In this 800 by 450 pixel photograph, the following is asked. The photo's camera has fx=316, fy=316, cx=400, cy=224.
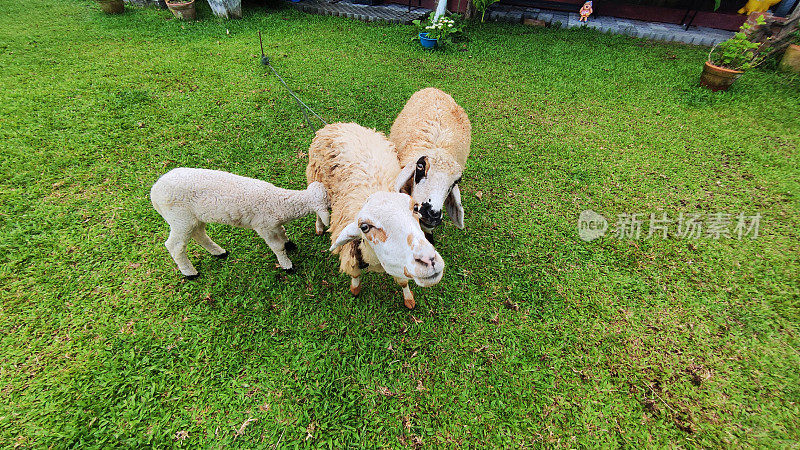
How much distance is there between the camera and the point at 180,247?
2973 mm

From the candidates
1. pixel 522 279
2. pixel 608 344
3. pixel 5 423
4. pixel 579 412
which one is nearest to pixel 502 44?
pixel 522 279

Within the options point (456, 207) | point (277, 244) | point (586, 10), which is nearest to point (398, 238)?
point (456, 207)

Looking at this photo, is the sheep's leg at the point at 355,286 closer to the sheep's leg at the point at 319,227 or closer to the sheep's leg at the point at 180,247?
the sheep's leg at the point at 319,227

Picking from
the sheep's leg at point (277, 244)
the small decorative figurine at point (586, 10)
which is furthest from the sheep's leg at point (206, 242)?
the small decorative figurine at point (586, 10)

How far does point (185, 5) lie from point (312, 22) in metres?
3.26

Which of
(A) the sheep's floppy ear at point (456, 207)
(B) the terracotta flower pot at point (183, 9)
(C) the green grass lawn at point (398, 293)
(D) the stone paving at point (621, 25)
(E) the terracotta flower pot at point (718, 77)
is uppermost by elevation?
(D) the stone paving at point (621, 25)

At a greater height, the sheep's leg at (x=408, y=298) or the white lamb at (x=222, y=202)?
the white lamb at (x=222, y=202)

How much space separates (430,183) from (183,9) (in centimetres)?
988

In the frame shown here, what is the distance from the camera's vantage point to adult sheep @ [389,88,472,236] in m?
2.83

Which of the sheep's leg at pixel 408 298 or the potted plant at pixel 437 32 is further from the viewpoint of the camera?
the potted plant at pixel 437 32

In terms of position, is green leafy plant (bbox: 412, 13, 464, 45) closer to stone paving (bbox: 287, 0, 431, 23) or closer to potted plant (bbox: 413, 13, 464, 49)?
potted plant (bbox: 413, 13, 464, 49)

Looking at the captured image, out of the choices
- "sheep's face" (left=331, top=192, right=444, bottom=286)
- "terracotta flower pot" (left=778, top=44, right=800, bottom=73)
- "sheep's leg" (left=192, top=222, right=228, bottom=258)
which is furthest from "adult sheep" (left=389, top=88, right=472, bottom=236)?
"terracotta flower pot" (left=778, top=44, right=800, bottom=73)

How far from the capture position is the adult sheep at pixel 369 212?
79.5 inches

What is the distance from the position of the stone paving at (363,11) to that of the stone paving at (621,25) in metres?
2.65
